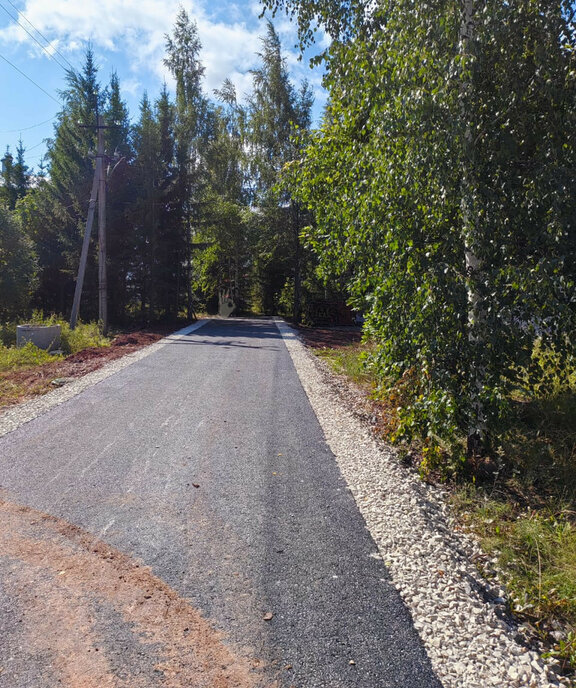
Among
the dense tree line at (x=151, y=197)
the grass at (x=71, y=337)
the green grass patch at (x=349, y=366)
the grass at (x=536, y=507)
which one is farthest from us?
the dense tree line at (x=151, y=197)

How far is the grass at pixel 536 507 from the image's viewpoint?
2777mm

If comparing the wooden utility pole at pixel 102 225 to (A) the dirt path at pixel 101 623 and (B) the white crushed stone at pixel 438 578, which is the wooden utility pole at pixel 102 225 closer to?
(B) the white crushed stone at pixel 438 578

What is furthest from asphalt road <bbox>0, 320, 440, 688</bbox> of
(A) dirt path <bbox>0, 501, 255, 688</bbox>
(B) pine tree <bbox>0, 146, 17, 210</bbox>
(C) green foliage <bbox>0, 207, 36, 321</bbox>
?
(B) pine tree <bbox>0, 146, 17, 210</bbox>

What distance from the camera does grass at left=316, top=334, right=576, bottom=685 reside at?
9.11 feet

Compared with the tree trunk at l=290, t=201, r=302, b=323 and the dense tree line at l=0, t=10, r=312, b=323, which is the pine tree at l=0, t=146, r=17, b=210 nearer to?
the dense tree line at l=0, t=10, r=312, b=323

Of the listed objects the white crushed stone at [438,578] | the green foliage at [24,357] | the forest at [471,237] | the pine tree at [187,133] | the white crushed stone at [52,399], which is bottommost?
the white crushed stone at [438,578]

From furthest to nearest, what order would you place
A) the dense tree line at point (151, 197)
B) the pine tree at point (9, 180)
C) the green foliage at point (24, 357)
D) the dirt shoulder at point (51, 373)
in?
1. the pine tree at point (9, 180)
2. the dense tree line at point (151, 197)
3. the green foliage at point (24, 357)
4. the dirt shoulder at point (51, 373)

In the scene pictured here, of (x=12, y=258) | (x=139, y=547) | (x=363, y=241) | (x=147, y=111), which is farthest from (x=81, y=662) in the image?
(x=147, y=111)

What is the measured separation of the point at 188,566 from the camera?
3029mm

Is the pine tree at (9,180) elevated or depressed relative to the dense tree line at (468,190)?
elevated

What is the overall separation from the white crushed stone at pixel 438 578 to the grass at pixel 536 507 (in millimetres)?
154

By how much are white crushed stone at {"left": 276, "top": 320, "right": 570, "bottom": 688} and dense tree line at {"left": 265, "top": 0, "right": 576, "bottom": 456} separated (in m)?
0.66

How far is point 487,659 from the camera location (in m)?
2.36

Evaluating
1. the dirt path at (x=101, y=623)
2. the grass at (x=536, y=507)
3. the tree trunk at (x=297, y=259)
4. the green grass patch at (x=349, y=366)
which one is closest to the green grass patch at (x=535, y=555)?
the grass at (x=536, y=507)
